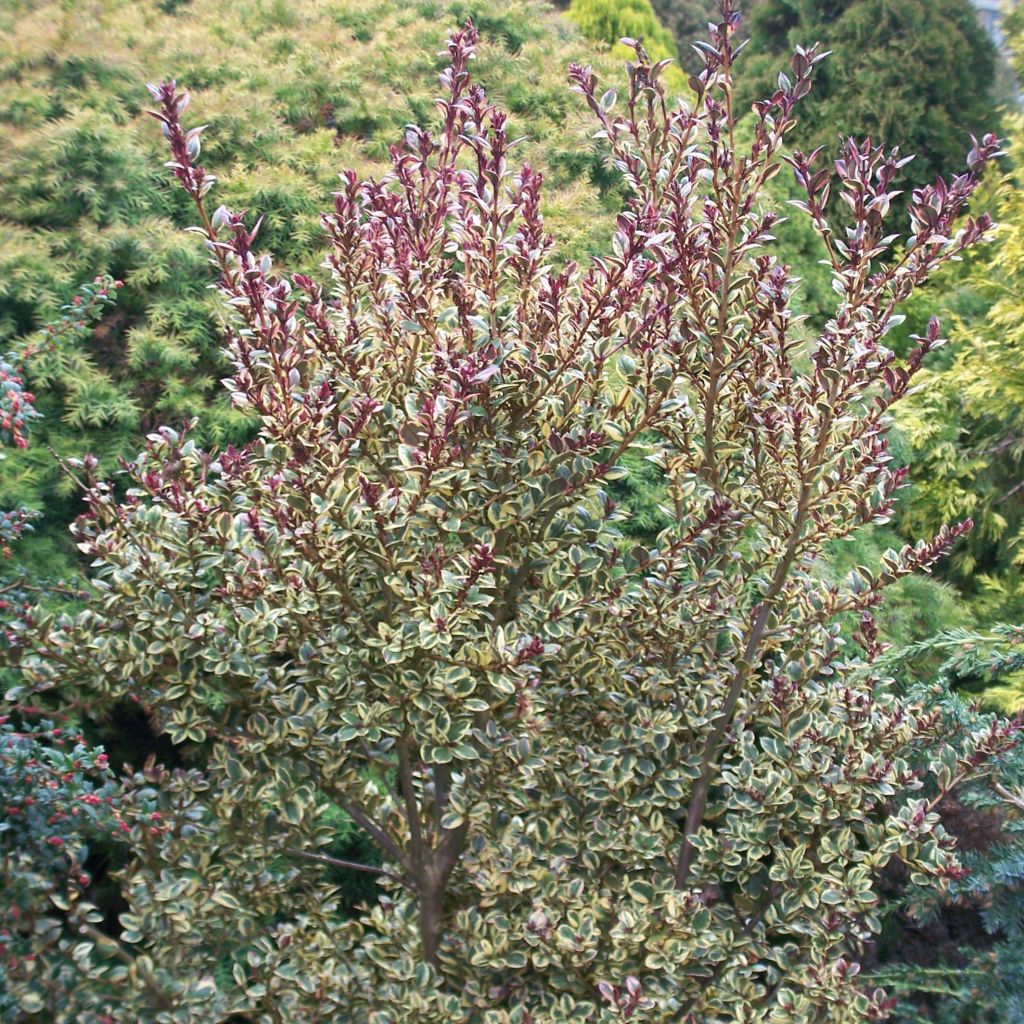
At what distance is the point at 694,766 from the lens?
2.28 meters

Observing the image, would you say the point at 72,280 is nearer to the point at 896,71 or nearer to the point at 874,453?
the point at 874,453

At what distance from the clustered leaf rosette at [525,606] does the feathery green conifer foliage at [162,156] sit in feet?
4.40

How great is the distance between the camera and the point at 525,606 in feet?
7.00

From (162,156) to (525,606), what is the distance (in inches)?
120

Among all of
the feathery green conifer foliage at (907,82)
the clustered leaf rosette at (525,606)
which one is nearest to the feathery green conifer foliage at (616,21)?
the feathery green conifer foliage at (907,82)

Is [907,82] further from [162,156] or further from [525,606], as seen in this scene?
[525,606]

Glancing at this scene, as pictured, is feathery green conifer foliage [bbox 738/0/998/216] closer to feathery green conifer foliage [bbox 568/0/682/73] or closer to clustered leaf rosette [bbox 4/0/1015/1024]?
feathery green conifer foliage [bbox 568/0/682/73]

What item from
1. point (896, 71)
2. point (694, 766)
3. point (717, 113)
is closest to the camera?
point (717, 113)

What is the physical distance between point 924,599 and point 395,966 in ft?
10.2

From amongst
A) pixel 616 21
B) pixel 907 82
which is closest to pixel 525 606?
pixel 907 82

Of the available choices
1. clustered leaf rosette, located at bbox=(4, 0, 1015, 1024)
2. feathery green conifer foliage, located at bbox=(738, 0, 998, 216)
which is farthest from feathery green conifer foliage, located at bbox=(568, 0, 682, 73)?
clustered leaf rosette, located at bbox=(4, 0, 1015, 1024)

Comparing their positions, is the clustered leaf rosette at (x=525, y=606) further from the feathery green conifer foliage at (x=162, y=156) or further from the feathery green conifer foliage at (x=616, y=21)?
the feathery green conifer foliage at (x=616, y=21)

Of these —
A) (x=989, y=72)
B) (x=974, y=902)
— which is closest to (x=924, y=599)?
(x=974, y=902)

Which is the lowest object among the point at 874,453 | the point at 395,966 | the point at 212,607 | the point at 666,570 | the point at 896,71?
the point at 395,966
